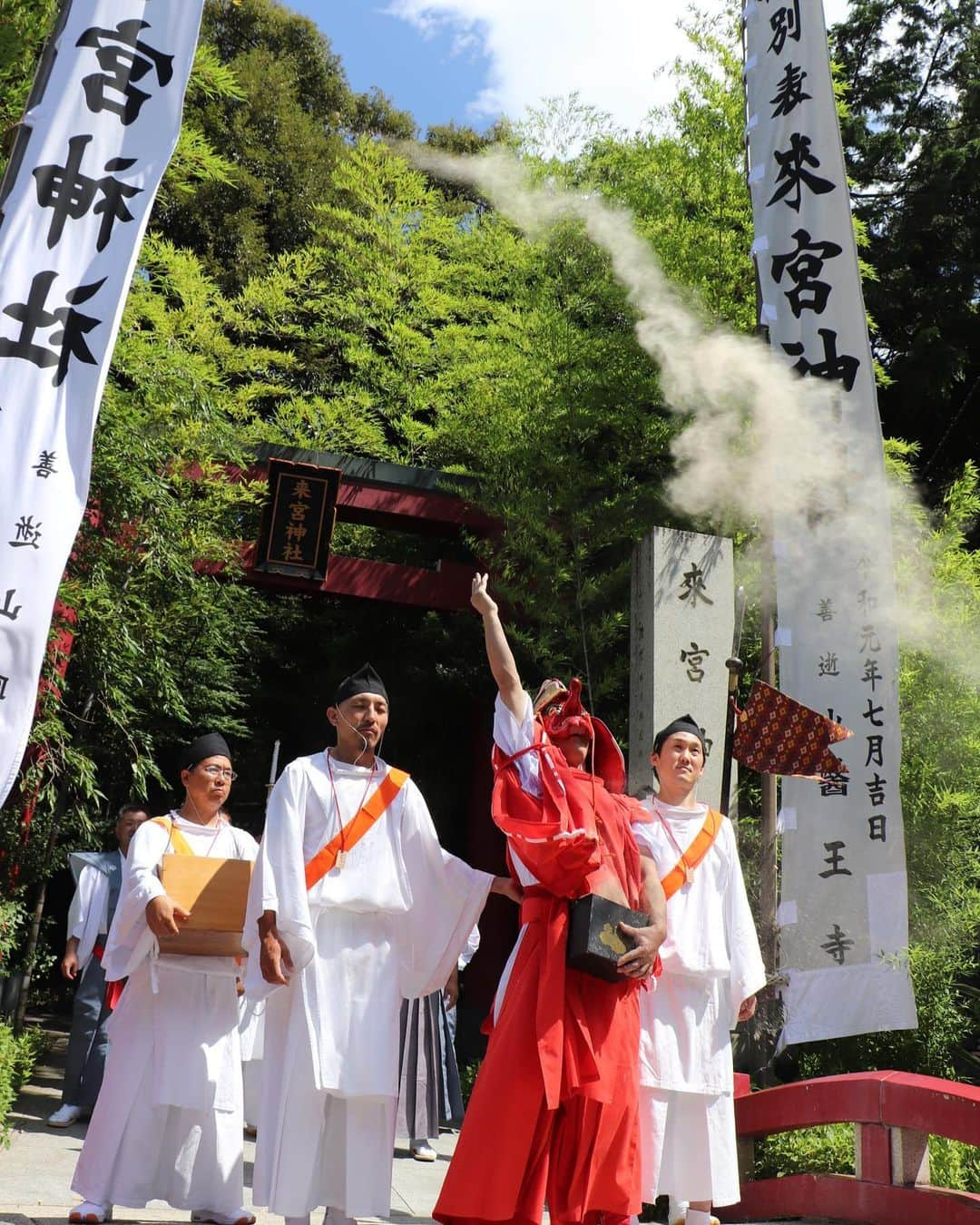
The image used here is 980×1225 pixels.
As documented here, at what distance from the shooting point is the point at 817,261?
20.1 ft

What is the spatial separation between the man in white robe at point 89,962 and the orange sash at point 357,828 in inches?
92.9

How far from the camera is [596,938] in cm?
308

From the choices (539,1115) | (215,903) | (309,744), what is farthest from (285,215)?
(539,1115)

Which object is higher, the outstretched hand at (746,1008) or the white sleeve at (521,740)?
the white sleeve at (521,740)

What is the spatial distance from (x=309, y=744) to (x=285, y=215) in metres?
7.29

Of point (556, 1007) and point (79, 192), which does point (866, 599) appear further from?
point (79, 192)

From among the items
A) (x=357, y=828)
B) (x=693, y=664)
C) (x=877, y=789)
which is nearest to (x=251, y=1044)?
(x=357, y=828)

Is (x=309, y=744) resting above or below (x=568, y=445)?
below

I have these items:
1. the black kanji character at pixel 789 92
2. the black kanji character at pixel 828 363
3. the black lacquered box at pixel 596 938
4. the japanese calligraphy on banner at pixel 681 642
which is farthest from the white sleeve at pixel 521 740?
the black kanji character at pixel 789 92

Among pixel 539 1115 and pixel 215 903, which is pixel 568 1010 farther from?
pixel 215 903

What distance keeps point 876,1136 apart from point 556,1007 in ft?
5.17

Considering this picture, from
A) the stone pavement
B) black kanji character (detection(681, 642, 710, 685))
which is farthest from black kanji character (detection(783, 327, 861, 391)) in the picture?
the stone pavement

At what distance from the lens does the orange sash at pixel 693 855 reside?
3.81m

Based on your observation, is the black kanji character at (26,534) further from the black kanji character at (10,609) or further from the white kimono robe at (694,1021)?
the white kimono robe at (694,1021)
